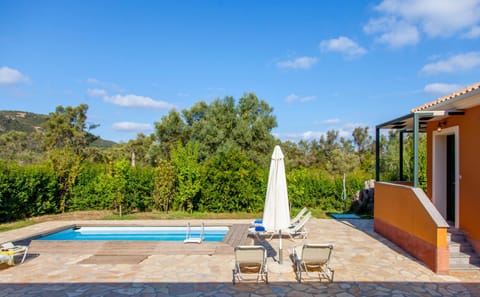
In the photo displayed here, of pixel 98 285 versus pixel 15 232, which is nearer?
pixel 98 285

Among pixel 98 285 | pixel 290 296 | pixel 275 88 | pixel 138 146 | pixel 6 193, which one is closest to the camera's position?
pixel 290 296

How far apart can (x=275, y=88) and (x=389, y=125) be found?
40.6ft

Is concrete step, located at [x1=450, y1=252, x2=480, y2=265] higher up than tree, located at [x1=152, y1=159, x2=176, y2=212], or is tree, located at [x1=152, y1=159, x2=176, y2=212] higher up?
tree, located at [x1=152, y1=159, x2=176, y2=212]

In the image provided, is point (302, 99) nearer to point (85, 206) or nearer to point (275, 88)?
point (275, 88)

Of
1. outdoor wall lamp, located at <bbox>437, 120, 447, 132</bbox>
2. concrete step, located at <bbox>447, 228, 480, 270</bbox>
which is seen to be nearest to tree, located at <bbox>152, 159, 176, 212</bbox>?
outdoor wall lamp, located at <bbox>437, 120, 447, 132</bbox>

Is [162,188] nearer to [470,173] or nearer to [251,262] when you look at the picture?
[251,262]

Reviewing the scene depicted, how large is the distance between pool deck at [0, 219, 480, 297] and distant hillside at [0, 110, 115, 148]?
37.8m

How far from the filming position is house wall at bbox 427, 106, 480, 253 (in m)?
6.86

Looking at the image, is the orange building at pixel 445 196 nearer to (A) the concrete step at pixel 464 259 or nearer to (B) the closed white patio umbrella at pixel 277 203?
(A) the concrete step at pixel 464 259

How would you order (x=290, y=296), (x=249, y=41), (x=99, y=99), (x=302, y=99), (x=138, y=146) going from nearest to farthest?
(x=290, y=296) → (x=249, y=41) → (x=302, y=99) → (x=99, y=99) → (x=138, y=146)

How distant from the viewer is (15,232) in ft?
34.1

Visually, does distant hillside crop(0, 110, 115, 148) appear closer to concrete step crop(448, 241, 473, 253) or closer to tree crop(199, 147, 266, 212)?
tree crop(199, 147, 266, 212)

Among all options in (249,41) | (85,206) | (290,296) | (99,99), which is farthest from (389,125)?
(99,99)

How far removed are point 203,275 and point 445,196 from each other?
23.6ft
